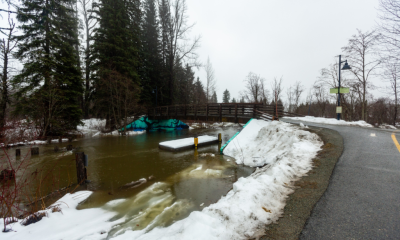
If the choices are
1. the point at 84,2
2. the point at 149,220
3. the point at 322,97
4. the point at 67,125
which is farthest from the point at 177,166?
the point at 322,97

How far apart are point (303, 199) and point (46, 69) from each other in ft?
70.9

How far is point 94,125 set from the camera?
2398cm

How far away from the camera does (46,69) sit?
624 inches

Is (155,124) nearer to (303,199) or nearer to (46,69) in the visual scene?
(46,69)

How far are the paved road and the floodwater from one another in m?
3.01

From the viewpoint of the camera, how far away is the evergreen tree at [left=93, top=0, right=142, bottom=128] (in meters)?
20.6

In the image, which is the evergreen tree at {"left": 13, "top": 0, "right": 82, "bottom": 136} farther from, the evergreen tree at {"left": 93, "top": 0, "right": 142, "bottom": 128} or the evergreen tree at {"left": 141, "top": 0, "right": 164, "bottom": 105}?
the evergreen tree at {"left": 141, "top": 0, "right": 164, "bottom": 105}

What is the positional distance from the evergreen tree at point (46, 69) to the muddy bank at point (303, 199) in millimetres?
19018

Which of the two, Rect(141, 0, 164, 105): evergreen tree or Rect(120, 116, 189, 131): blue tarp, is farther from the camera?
Rect(141, 0, 164, 105): evergreen tree

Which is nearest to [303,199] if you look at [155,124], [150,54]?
[155,124]

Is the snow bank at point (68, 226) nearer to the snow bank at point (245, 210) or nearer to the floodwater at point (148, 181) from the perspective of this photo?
the floodwater at point (148, 181)

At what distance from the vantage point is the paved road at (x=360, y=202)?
2.23 meters

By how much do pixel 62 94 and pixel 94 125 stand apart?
8.18 m

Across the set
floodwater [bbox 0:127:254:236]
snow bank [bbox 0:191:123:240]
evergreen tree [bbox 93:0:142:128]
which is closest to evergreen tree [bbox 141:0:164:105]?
evergreen tree [bbox 93:0:142:128]
